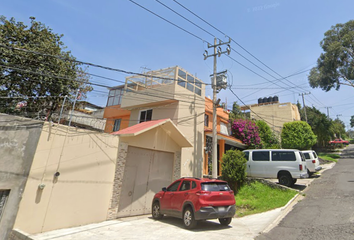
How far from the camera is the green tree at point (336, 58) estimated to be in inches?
1027

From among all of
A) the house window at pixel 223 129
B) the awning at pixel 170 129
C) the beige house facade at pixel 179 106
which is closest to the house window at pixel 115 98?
the beige house facade at pixel 179 106

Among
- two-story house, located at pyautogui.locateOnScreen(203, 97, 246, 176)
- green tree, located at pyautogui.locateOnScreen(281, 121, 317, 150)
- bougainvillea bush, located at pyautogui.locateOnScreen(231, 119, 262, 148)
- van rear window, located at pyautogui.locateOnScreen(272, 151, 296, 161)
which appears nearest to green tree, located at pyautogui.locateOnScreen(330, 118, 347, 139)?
green tree, located at pyautogui.locateOnScreen(281, 121, 317, 150)

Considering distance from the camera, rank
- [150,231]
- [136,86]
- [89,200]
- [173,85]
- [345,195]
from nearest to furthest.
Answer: [150,231] < [89,200] < [345,195] < [173,85] < [136,86]

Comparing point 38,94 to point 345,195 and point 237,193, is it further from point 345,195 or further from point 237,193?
point 345,195

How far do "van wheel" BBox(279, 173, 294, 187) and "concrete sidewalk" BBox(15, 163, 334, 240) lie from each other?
3830 mm

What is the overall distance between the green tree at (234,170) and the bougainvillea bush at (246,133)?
7.58 m

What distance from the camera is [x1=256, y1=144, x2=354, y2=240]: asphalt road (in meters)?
5.59

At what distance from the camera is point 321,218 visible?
269 inches

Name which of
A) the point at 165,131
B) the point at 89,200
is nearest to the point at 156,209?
the point at 89,200

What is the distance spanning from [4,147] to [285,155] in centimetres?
1376

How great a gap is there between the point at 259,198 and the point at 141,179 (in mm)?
6643

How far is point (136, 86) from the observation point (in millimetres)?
17641

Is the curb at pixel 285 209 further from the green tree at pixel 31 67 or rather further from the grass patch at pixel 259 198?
the green tree at pixel 31 67

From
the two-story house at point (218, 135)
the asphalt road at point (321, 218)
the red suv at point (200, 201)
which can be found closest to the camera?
the asphalt road at point (321, 218)
